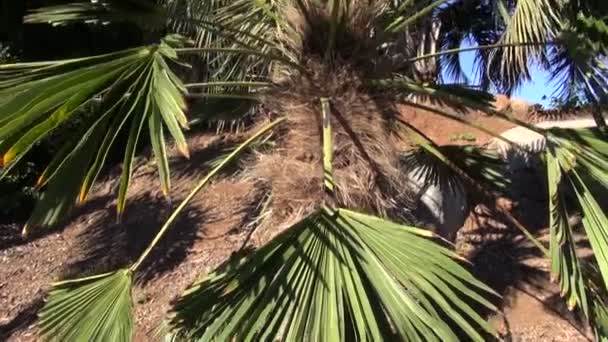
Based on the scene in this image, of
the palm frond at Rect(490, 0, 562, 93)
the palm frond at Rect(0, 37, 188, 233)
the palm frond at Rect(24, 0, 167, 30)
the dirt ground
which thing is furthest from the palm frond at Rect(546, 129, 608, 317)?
the palm frond at Rect(24, 0, 167, 30)

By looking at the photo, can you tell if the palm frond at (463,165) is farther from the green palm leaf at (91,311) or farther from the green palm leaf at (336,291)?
the green palm leaf at (91,311)

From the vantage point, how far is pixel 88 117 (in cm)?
322

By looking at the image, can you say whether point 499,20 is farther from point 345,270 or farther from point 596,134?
point 345,270

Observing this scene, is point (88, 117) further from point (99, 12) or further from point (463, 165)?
point (463, 165)

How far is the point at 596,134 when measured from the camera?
4527mm

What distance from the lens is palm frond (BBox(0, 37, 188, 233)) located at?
2.89 meters

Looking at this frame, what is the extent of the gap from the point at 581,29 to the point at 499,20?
628 cm

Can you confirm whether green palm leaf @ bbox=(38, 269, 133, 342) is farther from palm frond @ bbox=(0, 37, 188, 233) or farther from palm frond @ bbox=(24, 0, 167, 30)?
palm frond @ bbox=(24, 0, 167, 30)

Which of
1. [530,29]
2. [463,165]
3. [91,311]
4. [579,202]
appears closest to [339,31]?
[579,202]

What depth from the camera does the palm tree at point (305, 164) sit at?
3.15 meters

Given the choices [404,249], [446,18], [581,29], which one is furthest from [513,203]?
[446,18]

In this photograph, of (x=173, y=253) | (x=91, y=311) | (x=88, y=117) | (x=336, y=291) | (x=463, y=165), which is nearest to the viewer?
(x=88, y=117)

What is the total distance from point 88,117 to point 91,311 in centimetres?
114

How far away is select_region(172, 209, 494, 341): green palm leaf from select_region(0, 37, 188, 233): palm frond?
85 cm
